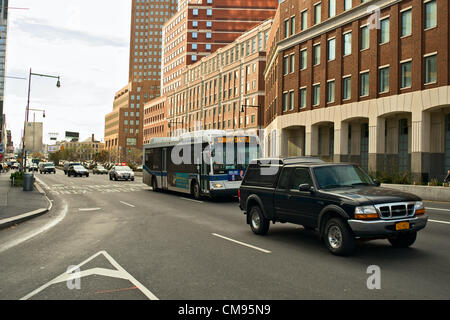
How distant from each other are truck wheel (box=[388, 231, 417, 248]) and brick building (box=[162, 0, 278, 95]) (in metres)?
93.4

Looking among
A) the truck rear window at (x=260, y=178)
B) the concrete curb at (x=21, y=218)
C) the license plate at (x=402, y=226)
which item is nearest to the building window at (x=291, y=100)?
the concrete curb at (x=21, y=218)

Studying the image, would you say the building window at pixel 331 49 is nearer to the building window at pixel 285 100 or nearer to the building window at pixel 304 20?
the building window at pixel 304 20

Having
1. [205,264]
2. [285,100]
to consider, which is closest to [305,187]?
[205,264]

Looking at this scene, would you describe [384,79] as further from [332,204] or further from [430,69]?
[332,204]

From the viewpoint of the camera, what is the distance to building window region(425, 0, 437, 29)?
28625 millimetres

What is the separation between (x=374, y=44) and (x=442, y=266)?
1171 inches

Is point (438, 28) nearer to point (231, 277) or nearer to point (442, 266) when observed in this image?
point (442, 266)

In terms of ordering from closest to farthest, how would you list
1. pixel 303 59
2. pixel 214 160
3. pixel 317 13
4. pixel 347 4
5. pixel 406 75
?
1. pixel 214 160
2. pixel 406 75
3. pixel 347 4
4. pixel 317 13
5. pixel 303 59

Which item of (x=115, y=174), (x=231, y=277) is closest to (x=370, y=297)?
(x=231, y=277)

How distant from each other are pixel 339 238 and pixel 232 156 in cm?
1213

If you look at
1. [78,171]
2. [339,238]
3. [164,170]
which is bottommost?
[339,238]

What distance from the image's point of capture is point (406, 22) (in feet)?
101

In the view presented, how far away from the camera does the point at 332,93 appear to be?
38531mm

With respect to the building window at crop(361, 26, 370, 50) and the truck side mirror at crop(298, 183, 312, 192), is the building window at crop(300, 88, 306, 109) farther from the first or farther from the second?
the truck side mirror at crop(298, 183, 312, 192)
